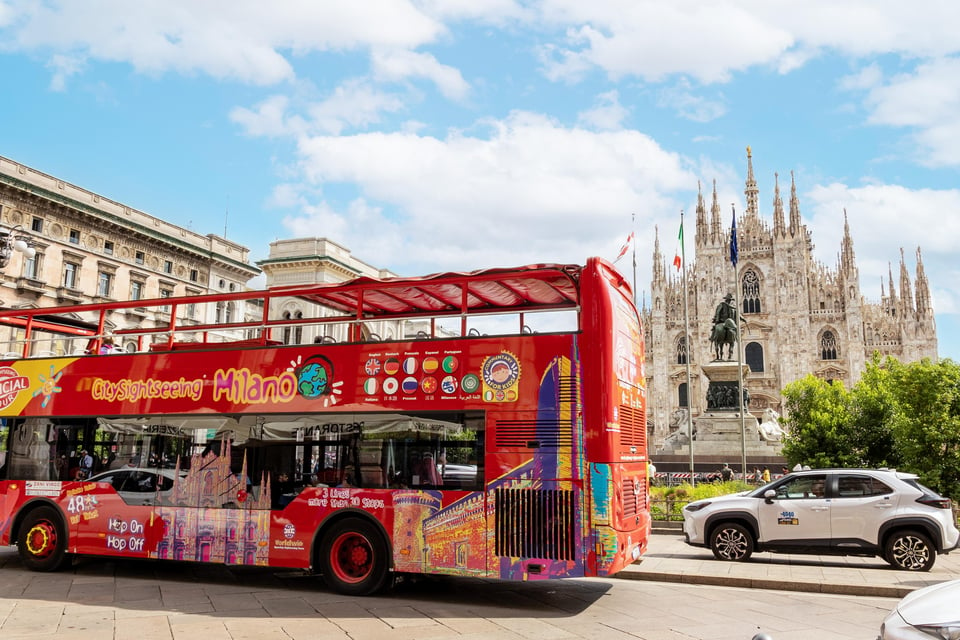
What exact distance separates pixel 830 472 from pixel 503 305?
19.3ft

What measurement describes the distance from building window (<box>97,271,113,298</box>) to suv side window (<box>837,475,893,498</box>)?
41.0 metres

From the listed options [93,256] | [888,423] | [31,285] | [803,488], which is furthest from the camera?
[93,256]

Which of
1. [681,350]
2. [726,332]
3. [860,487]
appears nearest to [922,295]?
[681,350]

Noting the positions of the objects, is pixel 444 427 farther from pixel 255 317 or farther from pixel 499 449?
pixel 255 317

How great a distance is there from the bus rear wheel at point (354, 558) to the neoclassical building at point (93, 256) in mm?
29343

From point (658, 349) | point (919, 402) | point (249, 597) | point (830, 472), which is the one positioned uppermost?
point (658, 349)

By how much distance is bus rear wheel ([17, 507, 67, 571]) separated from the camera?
10.0 m

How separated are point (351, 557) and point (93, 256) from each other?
38394 mm

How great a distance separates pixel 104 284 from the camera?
41.4 meters

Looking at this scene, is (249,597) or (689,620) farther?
(249,597)

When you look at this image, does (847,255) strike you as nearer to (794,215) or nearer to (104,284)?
(794,215)

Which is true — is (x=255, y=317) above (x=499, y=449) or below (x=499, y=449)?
above

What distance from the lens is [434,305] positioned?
33.2 feet

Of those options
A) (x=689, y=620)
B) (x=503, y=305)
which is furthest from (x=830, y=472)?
(x=503, y=305)
